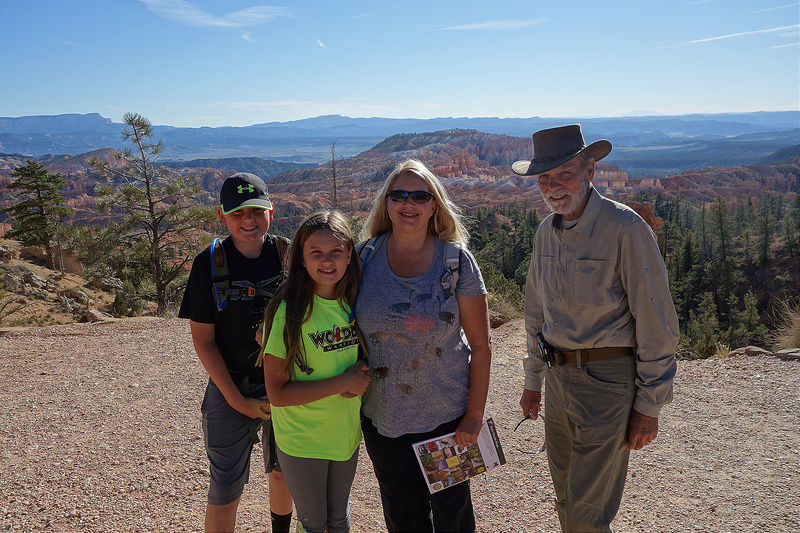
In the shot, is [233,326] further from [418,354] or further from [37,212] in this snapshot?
[37,212]

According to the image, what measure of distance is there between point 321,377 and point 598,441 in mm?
1122

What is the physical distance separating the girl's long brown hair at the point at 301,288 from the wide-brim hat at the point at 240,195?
10.0 inches

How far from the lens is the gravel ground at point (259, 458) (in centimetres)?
305

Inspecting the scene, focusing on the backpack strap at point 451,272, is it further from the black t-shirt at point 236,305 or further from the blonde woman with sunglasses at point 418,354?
the black t-shirt at point 236,305

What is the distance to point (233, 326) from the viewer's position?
204 cm

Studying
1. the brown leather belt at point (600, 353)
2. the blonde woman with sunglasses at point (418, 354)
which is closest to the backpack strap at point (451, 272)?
the blonde woman with sunglasses at point (418, 354)

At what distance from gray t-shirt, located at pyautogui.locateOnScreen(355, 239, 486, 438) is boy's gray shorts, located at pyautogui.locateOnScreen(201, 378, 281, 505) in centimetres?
62

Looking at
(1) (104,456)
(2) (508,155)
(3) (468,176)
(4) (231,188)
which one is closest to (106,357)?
(1) (104,456)

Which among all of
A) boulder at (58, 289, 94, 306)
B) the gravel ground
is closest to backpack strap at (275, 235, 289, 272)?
the gravel ground

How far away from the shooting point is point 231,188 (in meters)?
2.06

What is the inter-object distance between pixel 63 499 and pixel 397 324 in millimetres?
2961

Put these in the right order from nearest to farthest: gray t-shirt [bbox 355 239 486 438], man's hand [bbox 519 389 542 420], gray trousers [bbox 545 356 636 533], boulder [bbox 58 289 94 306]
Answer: gray t-shirt [bbox 355 239 486 438]
gray trousers [bbox 545 356 636 533]
man's hand [bbox 519 389 542 420]
boulder [bbox 58 289 94 306]

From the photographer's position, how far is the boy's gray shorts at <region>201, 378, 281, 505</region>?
208cm

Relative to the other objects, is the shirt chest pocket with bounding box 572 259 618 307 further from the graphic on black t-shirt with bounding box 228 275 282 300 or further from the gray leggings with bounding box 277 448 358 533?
the graphic on black t-shirt with bounding box 228 275 282 300
